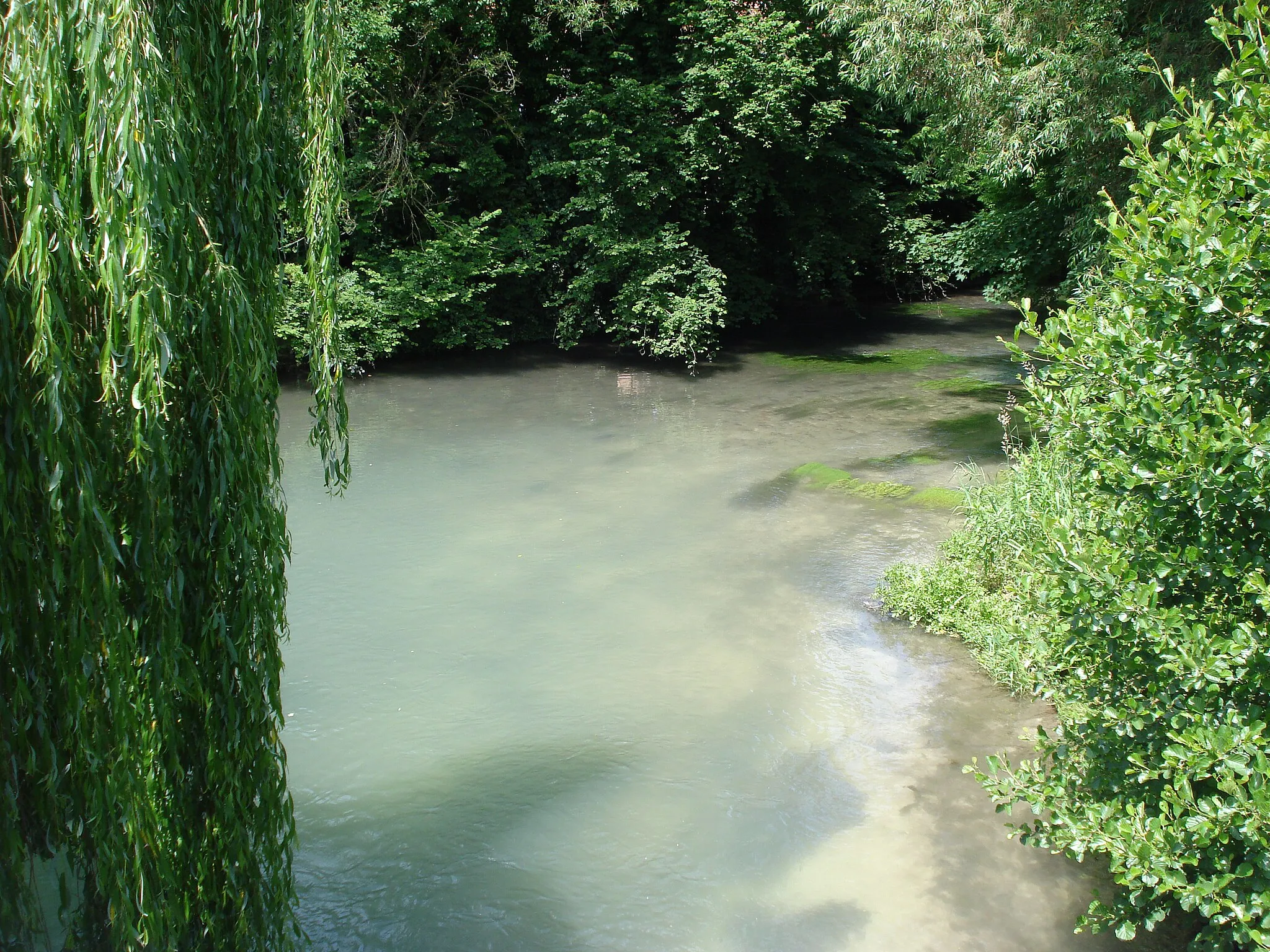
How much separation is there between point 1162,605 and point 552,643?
527 centimetres

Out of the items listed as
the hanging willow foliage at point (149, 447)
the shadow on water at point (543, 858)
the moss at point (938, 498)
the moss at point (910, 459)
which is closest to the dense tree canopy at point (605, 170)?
the moss at point (910, 459)

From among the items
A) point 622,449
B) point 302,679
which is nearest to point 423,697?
point 302,679

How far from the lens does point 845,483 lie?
12188 mm

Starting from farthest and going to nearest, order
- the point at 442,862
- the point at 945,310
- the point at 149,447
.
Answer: the point at 945,310 → the point at 442,862 → the point at 149,447

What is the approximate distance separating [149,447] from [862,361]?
57.1 ft

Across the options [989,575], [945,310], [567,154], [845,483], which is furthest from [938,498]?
[945,310]

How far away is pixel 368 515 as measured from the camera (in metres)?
11.7

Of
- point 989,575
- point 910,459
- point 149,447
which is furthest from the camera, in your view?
point 910,459

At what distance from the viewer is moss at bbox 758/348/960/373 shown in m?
18.9

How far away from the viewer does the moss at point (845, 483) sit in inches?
463

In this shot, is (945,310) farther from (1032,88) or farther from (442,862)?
(442,862)

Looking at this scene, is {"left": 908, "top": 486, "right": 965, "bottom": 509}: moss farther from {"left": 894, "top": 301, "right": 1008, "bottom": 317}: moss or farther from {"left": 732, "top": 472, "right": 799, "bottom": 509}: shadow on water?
{"left": 894, "top": 301, "right": 1008, "bottom": 317}: moss

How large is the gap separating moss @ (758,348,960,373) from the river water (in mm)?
4902

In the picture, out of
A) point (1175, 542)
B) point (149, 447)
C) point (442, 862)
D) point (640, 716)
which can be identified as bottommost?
point (442, 862)
